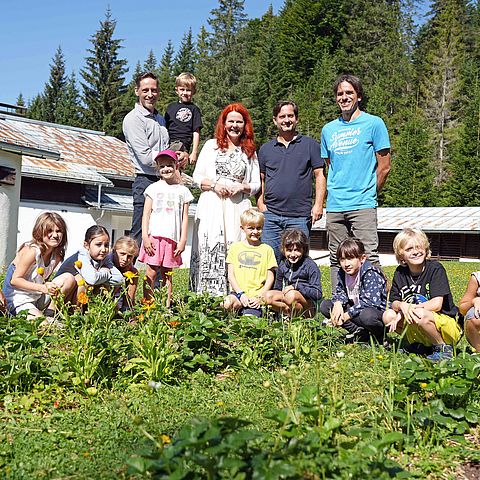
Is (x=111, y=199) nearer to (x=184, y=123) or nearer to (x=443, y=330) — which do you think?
(x=184, y=123)

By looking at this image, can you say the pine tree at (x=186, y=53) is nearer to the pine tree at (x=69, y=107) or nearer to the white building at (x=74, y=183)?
the pine tree at (x=69, y=107)

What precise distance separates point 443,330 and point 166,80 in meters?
57.9

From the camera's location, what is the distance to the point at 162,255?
6059 mm

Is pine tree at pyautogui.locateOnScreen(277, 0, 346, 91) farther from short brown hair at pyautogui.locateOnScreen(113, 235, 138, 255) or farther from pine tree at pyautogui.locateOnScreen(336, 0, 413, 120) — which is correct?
short brown hair at pyautogui.locateOnScreen(113, 235, 138, 255)

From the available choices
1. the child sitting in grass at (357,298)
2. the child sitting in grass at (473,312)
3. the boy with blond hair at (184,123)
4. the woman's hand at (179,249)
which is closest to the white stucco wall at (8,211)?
the boy with blond hair at (184,123)

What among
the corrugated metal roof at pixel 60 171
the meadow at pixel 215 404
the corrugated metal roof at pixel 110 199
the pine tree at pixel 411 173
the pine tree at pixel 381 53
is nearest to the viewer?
the meadow at pixel 215 404

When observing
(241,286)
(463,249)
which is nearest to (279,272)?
(241,286)

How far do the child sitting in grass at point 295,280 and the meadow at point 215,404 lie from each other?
0.69m

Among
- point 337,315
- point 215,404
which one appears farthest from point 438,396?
point 337,315

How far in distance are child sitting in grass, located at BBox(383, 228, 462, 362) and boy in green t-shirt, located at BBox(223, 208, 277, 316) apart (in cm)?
118

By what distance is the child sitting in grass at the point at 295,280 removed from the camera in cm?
540

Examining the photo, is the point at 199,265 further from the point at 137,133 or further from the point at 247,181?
the point at 137,133

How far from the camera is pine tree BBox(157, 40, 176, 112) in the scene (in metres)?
56.4

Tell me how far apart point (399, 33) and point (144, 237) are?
52.8 m
